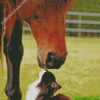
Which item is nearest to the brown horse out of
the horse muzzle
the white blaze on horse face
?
the horse muzzle

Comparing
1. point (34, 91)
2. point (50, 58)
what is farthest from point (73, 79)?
point (50, 58)

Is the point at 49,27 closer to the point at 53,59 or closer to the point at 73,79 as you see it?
the point at 53,59

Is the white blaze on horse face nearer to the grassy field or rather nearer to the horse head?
the horse head

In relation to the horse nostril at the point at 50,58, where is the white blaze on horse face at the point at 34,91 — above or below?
below

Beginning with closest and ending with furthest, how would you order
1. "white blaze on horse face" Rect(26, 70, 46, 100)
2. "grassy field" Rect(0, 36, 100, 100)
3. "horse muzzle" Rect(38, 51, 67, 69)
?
"horse muzzle" Rect(38, 51, 67, 69) < "white blaze on horse face" Rect(26, 70, 46, 100) < "grassy field" Rect(0, 36, 100, 100)

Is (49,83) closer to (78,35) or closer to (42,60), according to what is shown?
(42,60)

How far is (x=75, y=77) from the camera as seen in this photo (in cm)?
363

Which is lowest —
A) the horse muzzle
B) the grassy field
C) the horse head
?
the grassy field

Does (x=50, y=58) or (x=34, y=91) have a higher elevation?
(x=50, y=58)

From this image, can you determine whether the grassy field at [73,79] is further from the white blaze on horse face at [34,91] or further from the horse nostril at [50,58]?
the horse nostril at [50,58]

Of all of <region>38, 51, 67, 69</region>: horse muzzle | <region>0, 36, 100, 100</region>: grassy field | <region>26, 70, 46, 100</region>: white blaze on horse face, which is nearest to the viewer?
<region>38, 51, 67, 69</region>: horse muzzle

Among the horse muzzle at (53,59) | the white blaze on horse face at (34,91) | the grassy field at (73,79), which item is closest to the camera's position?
the horse muzzle at (53,59)

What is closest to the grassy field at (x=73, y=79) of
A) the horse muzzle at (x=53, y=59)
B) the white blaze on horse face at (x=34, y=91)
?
the white blaze on horse face at (x=34, y=91)

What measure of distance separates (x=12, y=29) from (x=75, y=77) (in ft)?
5.54
